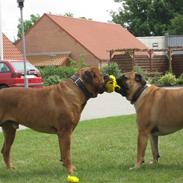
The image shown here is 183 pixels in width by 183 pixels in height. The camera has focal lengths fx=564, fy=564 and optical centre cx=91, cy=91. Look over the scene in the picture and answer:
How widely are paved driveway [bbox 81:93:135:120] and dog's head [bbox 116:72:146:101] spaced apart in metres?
9.06

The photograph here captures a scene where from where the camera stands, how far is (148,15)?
81375 mm

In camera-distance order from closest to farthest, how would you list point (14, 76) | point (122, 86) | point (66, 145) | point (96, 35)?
point (66, 145) < point (122, 86) < point (14, 76) < point (96, 35)

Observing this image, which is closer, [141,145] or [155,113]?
[141,145]

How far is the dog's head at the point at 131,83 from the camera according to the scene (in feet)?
28.8

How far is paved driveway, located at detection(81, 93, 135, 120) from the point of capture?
60.8 feet

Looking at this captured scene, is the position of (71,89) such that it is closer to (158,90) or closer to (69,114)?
(69,114)

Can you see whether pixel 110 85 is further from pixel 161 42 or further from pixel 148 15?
pixel 148 15

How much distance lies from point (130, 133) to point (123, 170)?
4.46 meters

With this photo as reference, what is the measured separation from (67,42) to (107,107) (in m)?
35.6

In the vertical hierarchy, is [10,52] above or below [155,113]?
above

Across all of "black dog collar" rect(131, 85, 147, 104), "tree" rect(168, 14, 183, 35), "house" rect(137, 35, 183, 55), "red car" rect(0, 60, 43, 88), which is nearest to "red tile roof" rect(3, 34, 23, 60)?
"red car" rect(0, 60, 43, 88)

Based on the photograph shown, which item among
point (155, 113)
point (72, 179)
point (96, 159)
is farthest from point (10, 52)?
point (72, 179)

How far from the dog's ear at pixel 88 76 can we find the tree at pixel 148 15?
73.5 metres

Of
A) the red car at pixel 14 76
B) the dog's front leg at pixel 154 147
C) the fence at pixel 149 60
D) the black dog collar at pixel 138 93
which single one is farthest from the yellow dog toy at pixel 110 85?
the fence at pixel 149 60
